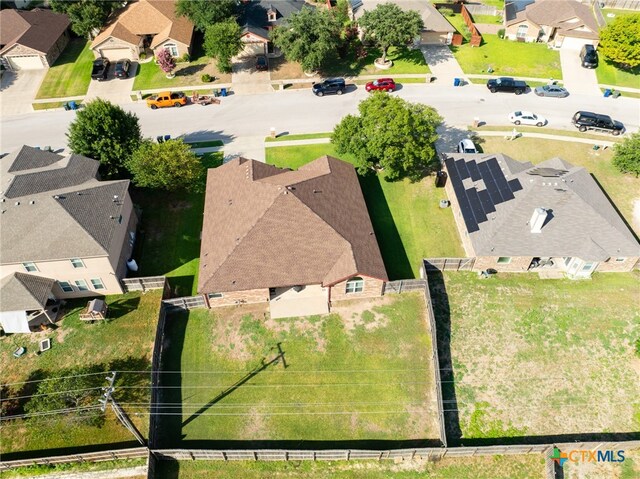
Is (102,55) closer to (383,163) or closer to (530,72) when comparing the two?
(383,163)

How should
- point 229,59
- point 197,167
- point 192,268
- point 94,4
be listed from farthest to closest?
1. point 94,4
2. point 229,59
3. point 197,167
4. point 192,268

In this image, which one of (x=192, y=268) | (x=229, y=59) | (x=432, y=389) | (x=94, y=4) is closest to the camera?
(x=432, y=389)

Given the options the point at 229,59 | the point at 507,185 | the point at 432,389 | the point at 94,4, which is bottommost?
the point at 432,389

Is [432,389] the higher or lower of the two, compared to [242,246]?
lower

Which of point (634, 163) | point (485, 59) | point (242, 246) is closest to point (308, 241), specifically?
point (242, 246)

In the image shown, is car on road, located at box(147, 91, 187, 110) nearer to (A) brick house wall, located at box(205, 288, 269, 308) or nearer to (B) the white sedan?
(A) brick house wall, located at box(205, 288, 269, 308)

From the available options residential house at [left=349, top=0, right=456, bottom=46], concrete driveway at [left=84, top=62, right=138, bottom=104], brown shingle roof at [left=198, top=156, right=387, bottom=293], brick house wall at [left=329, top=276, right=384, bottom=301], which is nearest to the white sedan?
residential house at [left=349, top=0, right=456, bottom=46]

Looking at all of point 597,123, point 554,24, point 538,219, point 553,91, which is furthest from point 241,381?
point 554,24
